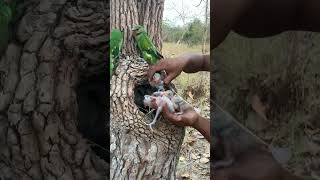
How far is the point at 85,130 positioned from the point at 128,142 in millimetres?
501

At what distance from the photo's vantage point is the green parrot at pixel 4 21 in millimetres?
3859

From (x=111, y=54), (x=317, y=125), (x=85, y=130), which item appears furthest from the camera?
(x=85, y=130)

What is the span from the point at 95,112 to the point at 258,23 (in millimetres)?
1360

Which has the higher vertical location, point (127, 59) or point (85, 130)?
point (127, 59)

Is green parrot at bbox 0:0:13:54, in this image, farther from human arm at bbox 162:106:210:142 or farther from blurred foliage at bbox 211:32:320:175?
blurred foliage at bbox 211:32:320:175

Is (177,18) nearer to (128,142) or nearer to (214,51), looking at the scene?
(214,51)

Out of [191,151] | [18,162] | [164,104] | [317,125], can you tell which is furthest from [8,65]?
[317,125]

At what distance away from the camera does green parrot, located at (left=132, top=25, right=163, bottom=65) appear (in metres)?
3.32

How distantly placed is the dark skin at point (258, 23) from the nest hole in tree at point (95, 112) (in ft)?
2.35

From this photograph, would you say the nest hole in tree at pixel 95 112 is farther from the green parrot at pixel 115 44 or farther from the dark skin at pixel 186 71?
the dark skin at pixel 186 71

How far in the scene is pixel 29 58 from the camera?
12.5 feet

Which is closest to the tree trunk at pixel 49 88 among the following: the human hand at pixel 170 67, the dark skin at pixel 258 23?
the human hand at pixel 170 67

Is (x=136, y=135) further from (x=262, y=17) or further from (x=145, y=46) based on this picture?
(x=262, y=17)

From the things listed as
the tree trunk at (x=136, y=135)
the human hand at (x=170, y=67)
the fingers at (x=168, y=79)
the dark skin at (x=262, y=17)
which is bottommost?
the tree trunk at (x=136, y=135)
